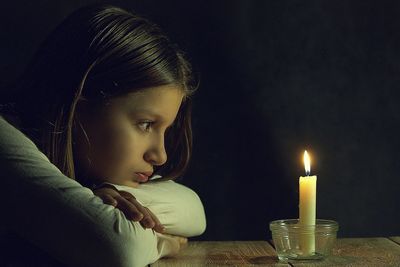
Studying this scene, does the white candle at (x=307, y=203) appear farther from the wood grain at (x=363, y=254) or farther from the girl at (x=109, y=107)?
the girl at (x=109, y=107)

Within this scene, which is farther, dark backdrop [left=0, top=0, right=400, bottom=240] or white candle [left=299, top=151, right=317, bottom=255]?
dark backdrop [left=0, top=0, right=400, bottom=240]

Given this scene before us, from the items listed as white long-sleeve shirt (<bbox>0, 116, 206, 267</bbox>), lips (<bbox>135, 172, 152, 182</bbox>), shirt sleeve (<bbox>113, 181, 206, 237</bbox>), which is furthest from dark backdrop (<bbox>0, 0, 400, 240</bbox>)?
white long-sleeve shirt (<bbox>0, 116, 206, 267</bbox>)

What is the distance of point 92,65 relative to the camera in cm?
139

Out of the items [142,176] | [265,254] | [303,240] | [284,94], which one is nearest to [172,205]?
[142,176]

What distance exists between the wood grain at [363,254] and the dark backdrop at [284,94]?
0.39 meters

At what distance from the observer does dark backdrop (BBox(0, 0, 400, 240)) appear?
73.5 inches

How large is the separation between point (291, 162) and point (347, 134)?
17 cm

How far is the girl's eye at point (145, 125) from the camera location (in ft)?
4.72

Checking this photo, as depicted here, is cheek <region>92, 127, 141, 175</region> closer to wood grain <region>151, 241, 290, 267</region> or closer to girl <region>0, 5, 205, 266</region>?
girl <region>0, 5, 205, 266</region>

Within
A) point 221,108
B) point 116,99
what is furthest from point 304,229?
point 221,108

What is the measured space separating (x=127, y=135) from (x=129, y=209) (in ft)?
0.78

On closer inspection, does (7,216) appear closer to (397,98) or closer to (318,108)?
(318,108)

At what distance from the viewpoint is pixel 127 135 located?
4.67ft

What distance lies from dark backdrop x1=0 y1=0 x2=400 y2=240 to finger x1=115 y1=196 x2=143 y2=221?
26.3 inches
